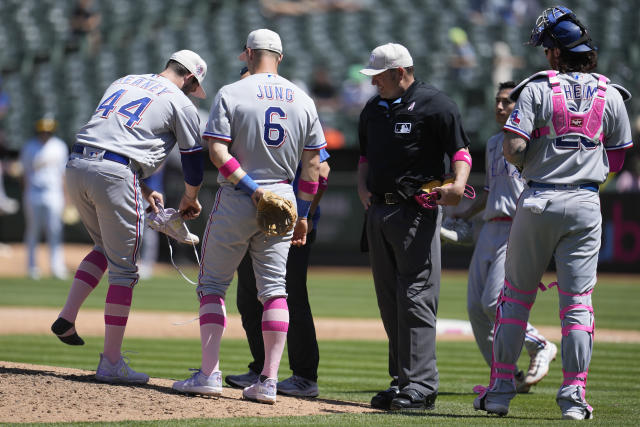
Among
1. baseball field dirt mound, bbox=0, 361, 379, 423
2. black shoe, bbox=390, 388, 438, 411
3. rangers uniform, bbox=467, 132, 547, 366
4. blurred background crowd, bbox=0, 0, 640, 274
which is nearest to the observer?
baseball field dirt mound, bbox=0, 361, 379, 423

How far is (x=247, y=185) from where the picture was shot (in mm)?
5418

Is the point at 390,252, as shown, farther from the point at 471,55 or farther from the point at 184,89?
the point at 471,55

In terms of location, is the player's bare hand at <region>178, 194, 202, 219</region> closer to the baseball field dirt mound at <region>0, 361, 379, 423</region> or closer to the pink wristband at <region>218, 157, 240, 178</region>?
the pink wristband at <region>218, 157, 240, 178</region>

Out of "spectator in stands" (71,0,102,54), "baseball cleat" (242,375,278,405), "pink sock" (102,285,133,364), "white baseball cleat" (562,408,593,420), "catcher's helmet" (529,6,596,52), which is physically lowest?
"baseball cleat" (242,375,278,405)

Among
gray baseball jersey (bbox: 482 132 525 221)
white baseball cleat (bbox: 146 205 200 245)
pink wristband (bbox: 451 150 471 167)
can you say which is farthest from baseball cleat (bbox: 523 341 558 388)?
white baseball cleat (bbox: 146 205 200 245)

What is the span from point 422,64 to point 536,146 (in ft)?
50.3

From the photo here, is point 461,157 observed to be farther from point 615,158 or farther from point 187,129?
point 187,129

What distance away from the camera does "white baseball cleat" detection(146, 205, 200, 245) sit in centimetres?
603

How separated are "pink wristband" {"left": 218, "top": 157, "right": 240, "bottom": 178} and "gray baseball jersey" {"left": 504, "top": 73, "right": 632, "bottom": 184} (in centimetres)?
152

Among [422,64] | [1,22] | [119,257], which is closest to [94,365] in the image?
[119,257]

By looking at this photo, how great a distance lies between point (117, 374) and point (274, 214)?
150 cm

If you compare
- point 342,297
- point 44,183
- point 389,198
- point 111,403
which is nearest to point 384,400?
point 389,198

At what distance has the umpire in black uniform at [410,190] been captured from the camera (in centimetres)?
581

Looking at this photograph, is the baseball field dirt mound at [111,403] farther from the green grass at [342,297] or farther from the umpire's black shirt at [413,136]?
the green grass at [342,297]
